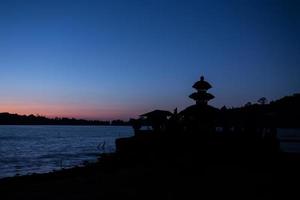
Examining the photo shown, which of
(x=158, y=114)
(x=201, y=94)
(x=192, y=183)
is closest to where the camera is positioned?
(x=192, y=183)

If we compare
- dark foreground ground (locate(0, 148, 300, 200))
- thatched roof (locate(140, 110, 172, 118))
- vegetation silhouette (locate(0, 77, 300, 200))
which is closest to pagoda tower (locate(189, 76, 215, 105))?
vegetation silhouette (locate(0, 77, 300, 200))

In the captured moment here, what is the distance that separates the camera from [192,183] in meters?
17.3

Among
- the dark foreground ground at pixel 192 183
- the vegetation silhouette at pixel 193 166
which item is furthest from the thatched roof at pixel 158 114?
the dark foreground ground at pixel 192 183

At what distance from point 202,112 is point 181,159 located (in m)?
3.19

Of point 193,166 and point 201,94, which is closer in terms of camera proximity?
point 193,166

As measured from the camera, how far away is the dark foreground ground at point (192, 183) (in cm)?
1528

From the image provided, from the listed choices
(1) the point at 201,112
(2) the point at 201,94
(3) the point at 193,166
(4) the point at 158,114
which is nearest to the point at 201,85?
(2) the point at 201,94

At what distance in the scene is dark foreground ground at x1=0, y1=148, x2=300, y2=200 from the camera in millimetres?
15281

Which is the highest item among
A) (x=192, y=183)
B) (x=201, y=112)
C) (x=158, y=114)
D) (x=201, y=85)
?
(x=201, y=85)

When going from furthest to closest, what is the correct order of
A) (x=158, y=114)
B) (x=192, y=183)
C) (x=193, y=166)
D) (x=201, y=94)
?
1. (x=158, y=114)
2. (x=201, y=94)
3. (x=193, y=166)
4. (x=192, y=183)

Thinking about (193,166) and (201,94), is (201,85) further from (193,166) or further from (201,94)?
(193,166)

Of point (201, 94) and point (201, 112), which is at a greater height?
point (201, 94)

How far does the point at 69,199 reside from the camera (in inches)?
580

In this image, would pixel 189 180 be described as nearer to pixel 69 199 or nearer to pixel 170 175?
pixel 170 175
